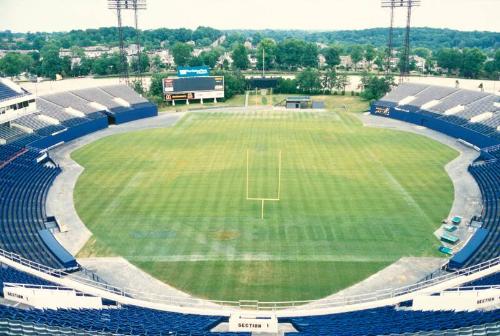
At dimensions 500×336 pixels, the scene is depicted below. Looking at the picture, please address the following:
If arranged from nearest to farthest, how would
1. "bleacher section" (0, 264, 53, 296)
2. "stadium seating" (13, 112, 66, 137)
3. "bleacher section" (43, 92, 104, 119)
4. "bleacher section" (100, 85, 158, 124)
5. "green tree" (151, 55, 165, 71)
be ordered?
"bleacher section" (0, 264, 53, 296)
"stadium seating" (13, 112, 66, 137)
"bleacher section" (43, 92, 104, 119)
"bleacher section" (100, 85, 158, 124)
"green tree" (151, 55, 165, 71)

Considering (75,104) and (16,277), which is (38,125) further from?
(16,277)

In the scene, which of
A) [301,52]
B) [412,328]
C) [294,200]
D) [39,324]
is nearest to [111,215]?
[294,200]

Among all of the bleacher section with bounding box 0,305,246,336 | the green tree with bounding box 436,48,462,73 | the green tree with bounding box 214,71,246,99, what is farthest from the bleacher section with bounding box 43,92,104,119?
the green tree with bounding box 436,48,462,73

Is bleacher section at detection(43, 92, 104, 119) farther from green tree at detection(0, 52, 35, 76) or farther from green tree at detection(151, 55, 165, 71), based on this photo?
green tree at detection(151, 55, 165, 71)

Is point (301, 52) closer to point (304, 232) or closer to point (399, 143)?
point (399, 143)

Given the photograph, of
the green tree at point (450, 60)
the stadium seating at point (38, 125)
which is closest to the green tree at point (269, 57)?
the green tree at point (450, 60)

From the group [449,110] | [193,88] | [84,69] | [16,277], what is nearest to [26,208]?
[16,277]

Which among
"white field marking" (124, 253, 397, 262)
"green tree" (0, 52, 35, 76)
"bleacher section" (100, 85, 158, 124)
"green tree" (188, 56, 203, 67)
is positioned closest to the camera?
"white field marking" (124, 253, 397, 262)
